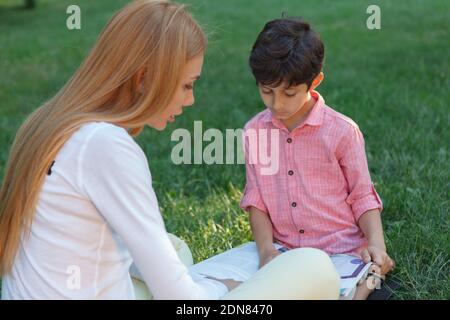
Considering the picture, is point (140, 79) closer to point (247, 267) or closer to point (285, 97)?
point (285, 97)

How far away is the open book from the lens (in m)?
2.50

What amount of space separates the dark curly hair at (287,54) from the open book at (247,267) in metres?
0.64

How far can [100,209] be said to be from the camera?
198 cm

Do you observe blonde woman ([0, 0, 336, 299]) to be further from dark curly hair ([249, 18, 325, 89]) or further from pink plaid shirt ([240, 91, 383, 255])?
pink plaid shirt ([240, 91, 383, 255])

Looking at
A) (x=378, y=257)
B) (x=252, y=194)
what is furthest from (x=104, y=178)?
(x=378, y=257)

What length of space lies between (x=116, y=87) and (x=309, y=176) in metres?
0.95

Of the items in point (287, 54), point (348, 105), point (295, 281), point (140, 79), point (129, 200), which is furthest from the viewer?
point (348, 105)

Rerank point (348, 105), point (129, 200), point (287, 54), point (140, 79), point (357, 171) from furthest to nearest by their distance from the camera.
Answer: point (348, 105) → point (357, 171) → point (287, 54) → point (140, 79) → point (129, 200)

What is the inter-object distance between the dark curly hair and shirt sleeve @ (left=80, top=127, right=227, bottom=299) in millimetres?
778

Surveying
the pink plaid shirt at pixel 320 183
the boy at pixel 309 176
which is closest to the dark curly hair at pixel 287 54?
the boy at pixel 309 176

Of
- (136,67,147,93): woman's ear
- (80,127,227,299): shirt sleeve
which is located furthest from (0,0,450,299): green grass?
(80,127,227,299): shirt sleeve

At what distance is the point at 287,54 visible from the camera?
2.62 metres

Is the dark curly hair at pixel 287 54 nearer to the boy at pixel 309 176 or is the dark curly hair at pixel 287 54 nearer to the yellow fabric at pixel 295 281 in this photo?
the boy at pixel 309 176

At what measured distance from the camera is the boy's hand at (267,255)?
2721 mm
